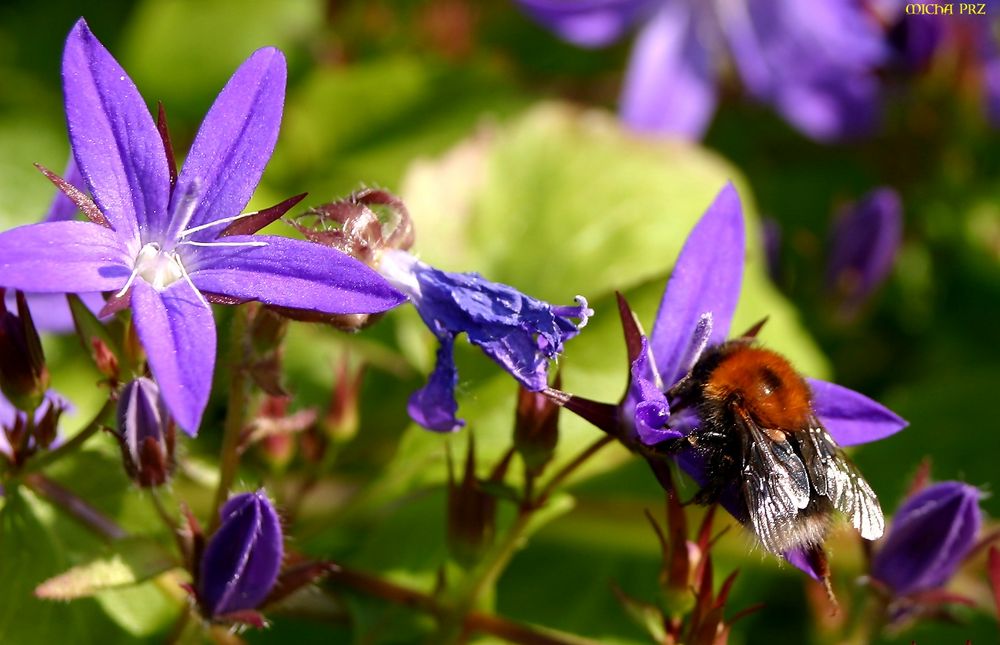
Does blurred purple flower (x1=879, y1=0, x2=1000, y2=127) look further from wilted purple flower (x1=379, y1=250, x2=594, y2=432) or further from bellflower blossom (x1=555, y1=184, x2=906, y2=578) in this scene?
wilted purple flower (x1=379, y1=250, x2=594, y2=432)

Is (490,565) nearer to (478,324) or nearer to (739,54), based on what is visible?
(478,324)

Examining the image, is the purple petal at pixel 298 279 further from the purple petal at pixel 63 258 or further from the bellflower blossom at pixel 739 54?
the bellflower blossom at pixel 739 54

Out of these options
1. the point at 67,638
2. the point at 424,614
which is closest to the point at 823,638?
the point at 424,614

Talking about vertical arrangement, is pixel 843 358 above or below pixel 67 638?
above

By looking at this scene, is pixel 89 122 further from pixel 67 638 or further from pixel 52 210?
pixel 67 638

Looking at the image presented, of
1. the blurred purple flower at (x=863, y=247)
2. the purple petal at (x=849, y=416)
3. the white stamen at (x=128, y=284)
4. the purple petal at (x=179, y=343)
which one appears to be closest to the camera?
the purple petal at (x=179, y=343)

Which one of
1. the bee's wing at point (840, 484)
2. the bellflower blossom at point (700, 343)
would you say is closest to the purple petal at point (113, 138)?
the bellflower blossom at point (700, 343)

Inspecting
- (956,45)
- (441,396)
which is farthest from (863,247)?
(441,396)

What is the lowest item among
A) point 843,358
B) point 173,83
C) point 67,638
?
point 67,638
